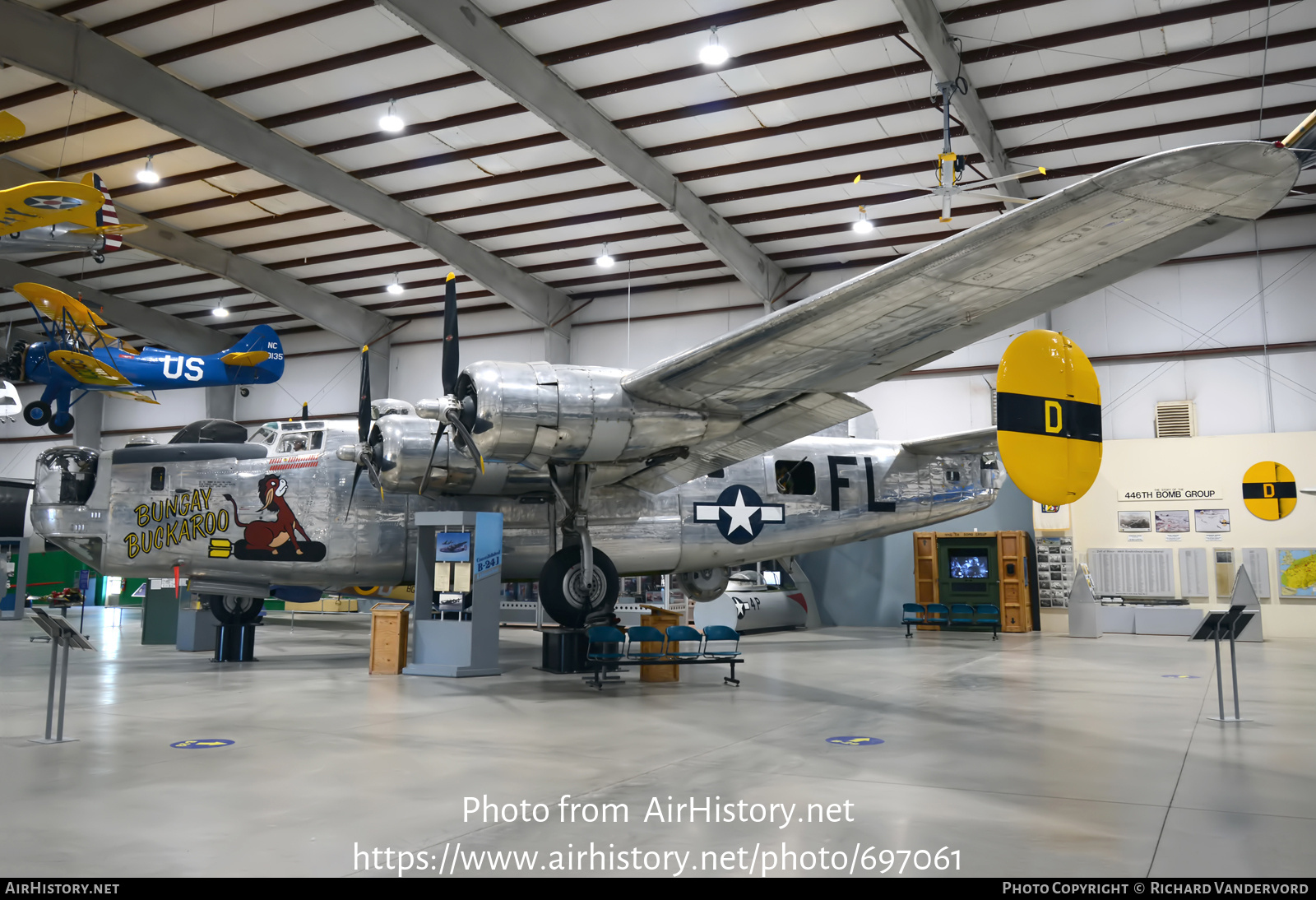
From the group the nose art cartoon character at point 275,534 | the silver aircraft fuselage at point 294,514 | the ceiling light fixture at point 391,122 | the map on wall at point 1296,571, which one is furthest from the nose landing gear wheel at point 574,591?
the map on wall at point 1296,571

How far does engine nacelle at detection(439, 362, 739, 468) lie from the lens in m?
9.77

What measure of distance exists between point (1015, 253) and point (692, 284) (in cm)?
1904

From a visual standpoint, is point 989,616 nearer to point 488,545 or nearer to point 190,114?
point 488,545

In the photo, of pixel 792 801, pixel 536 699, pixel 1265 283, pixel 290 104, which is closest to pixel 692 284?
pixel 290 104

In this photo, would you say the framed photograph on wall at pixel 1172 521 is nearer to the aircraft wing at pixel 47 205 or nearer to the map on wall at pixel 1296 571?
the map on wall at pixel 1296 571

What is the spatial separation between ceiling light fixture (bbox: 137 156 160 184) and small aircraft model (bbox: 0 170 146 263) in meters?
2.19

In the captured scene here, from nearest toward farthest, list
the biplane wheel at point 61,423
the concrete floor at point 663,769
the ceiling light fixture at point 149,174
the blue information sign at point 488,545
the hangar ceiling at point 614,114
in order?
the concrete floor at point 663,769
the blue information sign at point 488,545
the hangar ceiling at point 614,114
the ceiling light fixture at point 149,174
the biplane wheel at point 61,423

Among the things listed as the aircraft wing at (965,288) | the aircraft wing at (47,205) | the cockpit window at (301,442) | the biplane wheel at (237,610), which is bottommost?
the biplane wheel at (237,610)

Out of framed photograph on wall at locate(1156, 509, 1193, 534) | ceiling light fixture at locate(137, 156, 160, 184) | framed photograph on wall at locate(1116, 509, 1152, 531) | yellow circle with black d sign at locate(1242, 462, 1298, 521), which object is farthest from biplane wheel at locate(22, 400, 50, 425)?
yellow circle with black d sign at locate(1242, 462, 1298, 521)

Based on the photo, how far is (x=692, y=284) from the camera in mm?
26016

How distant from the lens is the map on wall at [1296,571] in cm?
1844

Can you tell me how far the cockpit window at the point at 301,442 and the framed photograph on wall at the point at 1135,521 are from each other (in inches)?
671

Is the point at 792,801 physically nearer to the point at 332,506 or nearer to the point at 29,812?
the point at 29,812

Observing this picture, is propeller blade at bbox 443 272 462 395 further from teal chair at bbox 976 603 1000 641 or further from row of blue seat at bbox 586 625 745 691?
teal chair at bbox 976 603 1000 641
